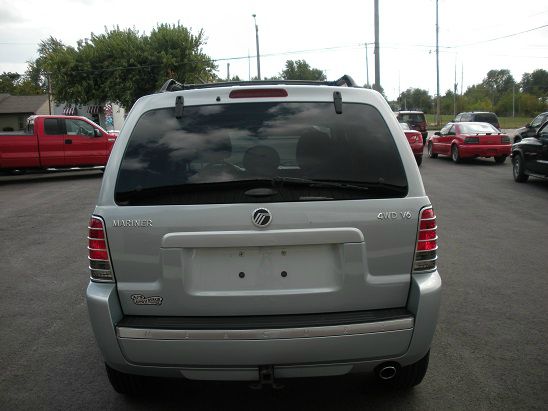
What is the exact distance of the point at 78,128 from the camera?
1750 cm

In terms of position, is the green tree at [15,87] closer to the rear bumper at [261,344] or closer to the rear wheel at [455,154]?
the rear wheel at [455,154]

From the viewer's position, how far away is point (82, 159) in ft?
57.0

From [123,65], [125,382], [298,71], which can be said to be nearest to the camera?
[125,382]

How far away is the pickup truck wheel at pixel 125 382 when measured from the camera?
3.24 meters

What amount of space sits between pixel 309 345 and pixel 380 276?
52 cm

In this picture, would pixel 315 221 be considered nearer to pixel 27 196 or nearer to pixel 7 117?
pixel 27 196

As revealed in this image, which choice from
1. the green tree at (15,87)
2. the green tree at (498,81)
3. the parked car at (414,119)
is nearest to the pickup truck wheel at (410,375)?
the parked car at (414,119)

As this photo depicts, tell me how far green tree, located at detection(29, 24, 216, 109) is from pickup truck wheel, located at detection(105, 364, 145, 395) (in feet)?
121

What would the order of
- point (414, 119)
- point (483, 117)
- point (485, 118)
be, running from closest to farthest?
point (483, 117)
point (485, 118)
point (414, 119)

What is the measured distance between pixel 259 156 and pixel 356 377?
5.77 feet

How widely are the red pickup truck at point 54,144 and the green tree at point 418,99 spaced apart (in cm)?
11068

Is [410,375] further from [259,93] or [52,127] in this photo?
[52,127]

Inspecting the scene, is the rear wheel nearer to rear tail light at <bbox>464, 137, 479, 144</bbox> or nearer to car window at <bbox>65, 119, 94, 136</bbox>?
rear tail light at <bbox>464, 137, 479, 144</bbox>

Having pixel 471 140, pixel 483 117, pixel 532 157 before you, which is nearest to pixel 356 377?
pixel 532 157
